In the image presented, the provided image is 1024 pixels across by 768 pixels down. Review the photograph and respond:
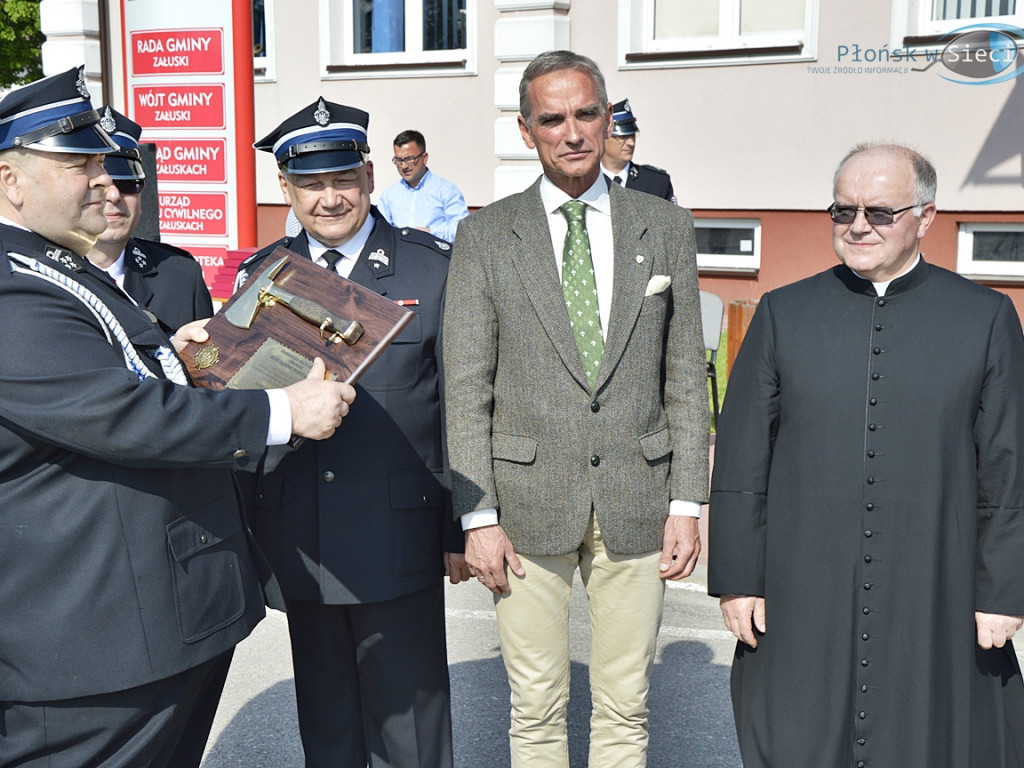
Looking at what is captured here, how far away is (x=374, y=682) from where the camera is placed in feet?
10.9

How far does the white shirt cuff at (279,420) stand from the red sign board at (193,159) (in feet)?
15.2

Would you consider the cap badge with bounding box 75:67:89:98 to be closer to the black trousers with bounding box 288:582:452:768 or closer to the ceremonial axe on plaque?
the ceremonial axe on plaque

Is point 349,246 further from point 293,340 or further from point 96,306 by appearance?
point 96,306

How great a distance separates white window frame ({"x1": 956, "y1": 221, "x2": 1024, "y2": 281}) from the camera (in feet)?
33.7

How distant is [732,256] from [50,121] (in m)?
9.76

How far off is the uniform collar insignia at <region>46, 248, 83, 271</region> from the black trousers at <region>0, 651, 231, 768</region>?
89cm

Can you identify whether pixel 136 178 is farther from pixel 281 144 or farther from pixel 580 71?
pixel 580 71

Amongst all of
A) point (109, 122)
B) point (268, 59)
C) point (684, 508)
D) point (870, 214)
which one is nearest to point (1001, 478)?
point (870, 214)

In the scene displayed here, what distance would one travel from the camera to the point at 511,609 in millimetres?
3242

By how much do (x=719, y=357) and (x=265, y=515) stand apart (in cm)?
773

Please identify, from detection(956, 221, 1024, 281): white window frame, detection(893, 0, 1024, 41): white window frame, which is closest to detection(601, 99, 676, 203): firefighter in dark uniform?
detection(893, 0, 1024, 41): white window frame

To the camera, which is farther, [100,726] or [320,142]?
[320,142]

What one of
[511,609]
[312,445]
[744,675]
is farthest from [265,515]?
[744,675]

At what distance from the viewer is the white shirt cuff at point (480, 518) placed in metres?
3.12
